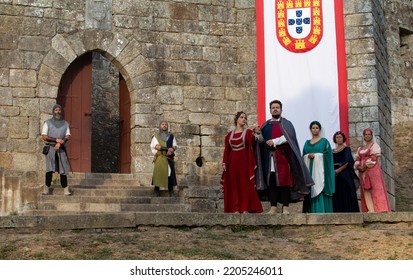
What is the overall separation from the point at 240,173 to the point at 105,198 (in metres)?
3.01

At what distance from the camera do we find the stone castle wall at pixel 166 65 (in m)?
12.5

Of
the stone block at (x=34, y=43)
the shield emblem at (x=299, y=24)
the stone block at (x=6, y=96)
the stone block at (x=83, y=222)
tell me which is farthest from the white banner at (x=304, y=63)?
the stone block at (x=83, y=222)

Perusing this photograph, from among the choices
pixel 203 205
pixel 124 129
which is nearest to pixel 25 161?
pixel 124 129

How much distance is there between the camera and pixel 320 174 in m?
9.75

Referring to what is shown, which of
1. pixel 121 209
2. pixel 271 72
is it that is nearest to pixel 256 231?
pixel 121 209

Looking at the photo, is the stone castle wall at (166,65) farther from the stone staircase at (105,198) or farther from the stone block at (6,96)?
the stone staircase at (105,198)

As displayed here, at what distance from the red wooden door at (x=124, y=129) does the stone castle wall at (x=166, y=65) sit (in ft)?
2.11

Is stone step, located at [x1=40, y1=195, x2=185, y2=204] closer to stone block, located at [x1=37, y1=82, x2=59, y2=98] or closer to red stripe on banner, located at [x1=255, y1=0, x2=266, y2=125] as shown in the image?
stone block, located at [x1=37, y1=82, x2=59, y2=98]

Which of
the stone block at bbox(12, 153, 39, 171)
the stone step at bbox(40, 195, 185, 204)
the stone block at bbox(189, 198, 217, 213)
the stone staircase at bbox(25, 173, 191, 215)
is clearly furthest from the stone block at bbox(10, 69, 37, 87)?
the stone block at bbox(189, 198, 217, 213)

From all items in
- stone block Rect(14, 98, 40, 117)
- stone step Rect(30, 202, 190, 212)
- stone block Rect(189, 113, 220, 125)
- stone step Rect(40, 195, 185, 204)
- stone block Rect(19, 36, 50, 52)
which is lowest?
stone step Rect(30, 202, 190, 212)

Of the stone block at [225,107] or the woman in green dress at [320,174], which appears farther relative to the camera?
the stone block at [225,107]

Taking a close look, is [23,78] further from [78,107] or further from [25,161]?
[25,161]

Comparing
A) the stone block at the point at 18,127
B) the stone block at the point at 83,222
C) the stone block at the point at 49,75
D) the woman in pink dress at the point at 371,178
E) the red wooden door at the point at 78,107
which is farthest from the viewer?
the red wooden door at the point at 78,107

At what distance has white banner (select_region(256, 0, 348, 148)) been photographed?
13.0m
